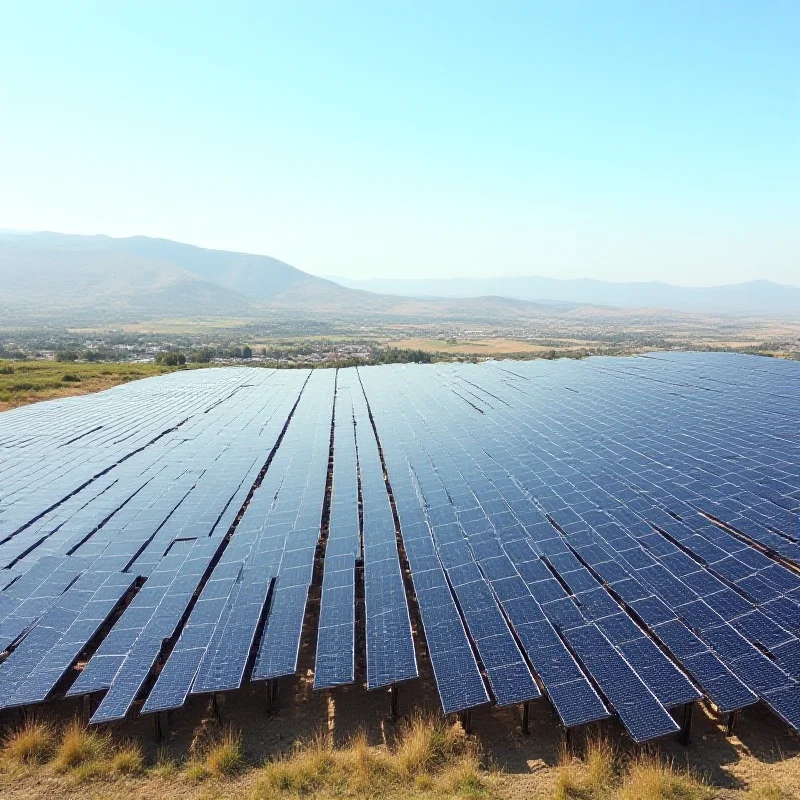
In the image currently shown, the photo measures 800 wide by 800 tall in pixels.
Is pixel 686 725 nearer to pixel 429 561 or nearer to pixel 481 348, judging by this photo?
pixel 429 561

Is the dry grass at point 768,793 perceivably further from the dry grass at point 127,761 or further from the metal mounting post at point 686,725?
the dry grass at point 127,761

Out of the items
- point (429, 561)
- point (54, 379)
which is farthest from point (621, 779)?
point (54, 379)

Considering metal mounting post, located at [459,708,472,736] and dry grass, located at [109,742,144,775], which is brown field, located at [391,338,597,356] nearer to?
metal mounting post, located at [459,708,472,736]

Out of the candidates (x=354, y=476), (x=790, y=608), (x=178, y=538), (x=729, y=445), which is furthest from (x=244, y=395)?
(x=790, y=608)

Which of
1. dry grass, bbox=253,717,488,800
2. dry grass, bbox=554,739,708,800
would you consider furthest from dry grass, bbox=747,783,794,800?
dry grass, bbox=253,717,488,800

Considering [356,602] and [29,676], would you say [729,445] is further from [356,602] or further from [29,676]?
[29,676]
